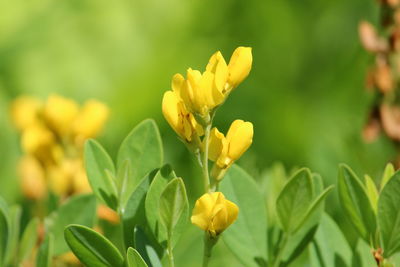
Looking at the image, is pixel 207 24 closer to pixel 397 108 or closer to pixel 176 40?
pixel 176 40

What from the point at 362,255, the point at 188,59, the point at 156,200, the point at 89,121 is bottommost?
the point at 362,255

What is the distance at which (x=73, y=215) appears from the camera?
0.62 meters

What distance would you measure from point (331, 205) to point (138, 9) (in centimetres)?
109

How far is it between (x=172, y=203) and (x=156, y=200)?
0.03 m

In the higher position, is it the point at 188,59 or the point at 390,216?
the point at 188,59

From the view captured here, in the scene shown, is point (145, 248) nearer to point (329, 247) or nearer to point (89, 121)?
point (329, 247)

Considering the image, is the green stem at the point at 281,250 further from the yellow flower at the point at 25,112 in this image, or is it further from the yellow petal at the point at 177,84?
the yellow flower at the point at 25,112

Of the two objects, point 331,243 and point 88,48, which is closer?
point 331,243

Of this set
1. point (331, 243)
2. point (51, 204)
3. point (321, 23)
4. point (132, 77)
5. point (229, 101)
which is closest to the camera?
point (331, 243)

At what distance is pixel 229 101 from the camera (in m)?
1.47

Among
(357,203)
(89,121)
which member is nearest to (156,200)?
(357,203)

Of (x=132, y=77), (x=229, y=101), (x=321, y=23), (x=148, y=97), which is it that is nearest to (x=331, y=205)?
(x=229, y=101)

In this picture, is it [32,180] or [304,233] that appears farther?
[32,180]

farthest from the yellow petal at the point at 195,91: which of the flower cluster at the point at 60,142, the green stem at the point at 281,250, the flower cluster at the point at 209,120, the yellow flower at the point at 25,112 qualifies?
the yellow flower at the point at 25,112
